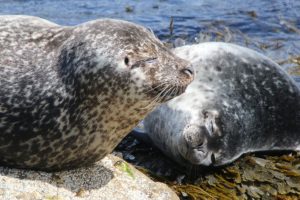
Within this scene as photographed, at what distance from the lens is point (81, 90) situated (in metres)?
4.39

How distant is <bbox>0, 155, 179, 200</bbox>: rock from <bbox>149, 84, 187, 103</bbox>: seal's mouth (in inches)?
25.5

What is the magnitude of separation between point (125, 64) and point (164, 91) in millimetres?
287

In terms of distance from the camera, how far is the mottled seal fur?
18.1ft

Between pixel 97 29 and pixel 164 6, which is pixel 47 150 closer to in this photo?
pixel 97 29

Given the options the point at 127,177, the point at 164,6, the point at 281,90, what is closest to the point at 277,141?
the point at 281,90

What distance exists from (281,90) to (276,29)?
4.05m

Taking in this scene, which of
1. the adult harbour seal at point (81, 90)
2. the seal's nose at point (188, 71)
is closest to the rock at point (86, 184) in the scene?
the adult harbour seal at point (81, 90)

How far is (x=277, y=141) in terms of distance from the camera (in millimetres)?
5977

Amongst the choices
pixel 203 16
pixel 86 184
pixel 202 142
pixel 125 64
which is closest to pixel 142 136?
pixel 202 142

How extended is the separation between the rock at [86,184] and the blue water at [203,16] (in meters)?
4.08

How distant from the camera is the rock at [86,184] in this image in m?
4.28

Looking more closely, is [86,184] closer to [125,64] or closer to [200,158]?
[125,64]

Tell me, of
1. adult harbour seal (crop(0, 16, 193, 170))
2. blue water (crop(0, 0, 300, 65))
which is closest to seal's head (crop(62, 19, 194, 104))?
adult harbour seal (crop(0, 16, 193, 170))

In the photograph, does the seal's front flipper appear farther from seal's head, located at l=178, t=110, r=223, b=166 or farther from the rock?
the rock
